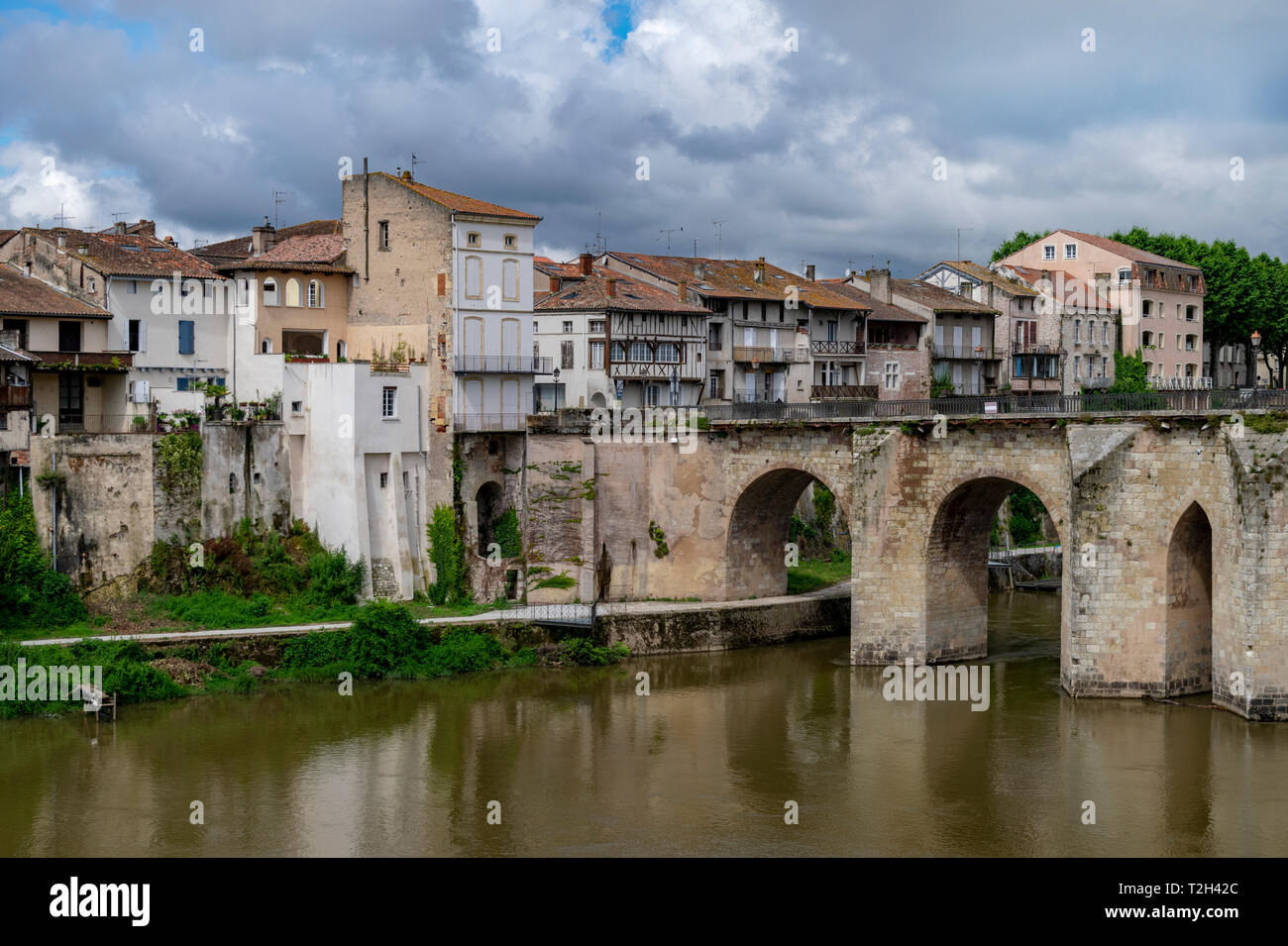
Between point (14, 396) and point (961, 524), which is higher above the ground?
point (14, 396)

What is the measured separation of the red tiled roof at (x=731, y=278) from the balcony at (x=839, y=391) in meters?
3.49

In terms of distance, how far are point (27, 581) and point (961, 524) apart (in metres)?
26.4

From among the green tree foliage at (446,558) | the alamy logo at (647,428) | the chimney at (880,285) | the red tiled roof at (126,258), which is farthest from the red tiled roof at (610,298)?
the chimney at (880,285)

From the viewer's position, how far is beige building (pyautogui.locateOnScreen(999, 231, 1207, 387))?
253 ft

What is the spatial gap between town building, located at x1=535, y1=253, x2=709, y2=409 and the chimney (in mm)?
15808

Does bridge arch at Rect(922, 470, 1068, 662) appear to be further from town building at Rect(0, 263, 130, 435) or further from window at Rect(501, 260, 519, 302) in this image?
town building at Rect(0, 263, 130, 435)

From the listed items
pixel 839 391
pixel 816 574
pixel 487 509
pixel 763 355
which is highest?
pixel 763 355

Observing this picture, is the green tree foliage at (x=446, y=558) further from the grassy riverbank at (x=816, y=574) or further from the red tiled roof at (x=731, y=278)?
the red tiled roof at (x=731, y=278)

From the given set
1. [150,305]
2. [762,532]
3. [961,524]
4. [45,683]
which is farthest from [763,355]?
[45,683]

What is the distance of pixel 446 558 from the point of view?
46750 mm

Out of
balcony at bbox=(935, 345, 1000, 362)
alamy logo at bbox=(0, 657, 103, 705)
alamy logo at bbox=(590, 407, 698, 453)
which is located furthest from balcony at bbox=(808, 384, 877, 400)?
alamy logo at bbox=(0, 657, 103, 705)

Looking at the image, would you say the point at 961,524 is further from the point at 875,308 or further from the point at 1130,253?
the point at 1130,253

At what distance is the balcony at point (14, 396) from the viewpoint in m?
41.8
